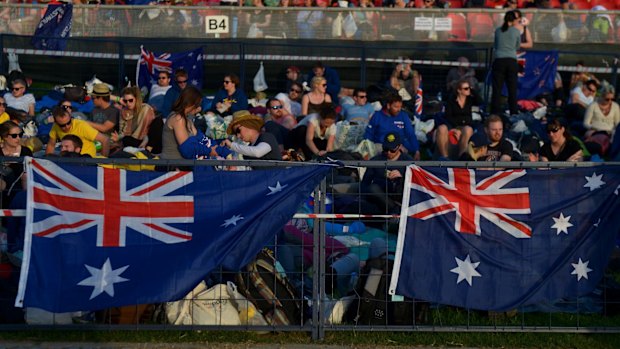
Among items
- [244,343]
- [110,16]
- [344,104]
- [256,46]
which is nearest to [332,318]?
[244,343]

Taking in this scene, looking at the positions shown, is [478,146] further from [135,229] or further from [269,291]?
[135,229]

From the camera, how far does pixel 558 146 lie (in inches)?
553

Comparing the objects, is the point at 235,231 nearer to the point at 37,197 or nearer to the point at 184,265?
the point at 184,265

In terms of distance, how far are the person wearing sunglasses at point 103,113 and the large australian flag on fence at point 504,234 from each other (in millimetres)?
7464

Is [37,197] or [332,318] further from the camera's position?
[332,318]

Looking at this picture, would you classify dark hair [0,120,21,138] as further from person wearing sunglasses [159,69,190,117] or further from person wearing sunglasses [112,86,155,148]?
person wearing sunglasses [159,69,190,117]

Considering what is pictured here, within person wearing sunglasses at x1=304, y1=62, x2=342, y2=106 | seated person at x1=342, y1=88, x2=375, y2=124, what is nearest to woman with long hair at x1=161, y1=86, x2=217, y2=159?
seated person at x1=342, y1=88, x2=375, y2=124

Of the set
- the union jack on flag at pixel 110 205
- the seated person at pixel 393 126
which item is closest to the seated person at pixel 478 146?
the seated person at pixel 393 126

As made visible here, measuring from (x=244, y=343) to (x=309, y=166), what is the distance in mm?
1495

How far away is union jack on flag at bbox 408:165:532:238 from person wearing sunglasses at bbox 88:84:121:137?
24.5ft

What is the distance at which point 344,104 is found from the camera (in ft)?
57.1

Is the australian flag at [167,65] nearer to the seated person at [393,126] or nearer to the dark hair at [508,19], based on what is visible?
the seated person at [393,126]

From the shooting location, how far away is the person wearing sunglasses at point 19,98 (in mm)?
17000

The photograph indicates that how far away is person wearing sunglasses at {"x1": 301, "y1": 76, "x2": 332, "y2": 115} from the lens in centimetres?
1684
